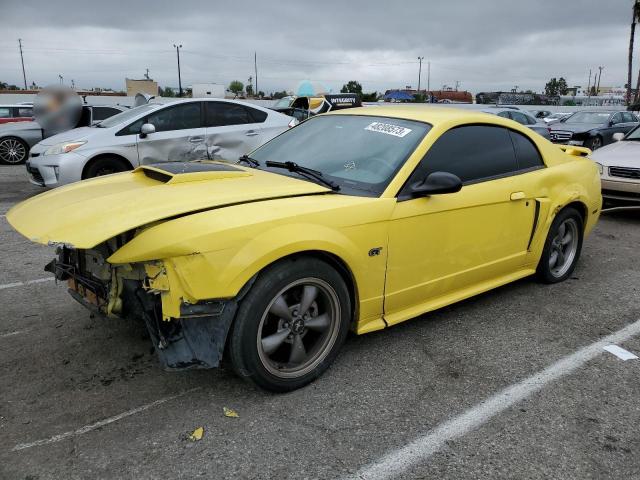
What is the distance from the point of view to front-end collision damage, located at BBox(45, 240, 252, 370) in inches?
99.8

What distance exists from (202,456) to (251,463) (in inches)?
9.0

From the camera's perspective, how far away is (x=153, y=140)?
791 centimetres

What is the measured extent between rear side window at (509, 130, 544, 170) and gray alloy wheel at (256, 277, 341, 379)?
2.10 meters

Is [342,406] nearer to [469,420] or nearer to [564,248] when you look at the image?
[469,420]

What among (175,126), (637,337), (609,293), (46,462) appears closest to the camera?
(46,462)

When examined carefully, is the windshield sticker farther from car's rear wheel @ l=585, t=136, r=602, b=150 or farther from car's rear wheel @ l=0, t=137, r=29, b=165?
car's rear wheel @ l=585, t=136, r=602, b=150

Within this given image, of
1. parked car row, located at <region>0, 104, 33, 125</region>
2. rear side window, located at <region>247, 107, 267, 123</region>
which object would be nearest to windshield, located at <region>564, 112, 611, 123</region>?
rear side window, located at <region>247, 107, 267, 123</region>

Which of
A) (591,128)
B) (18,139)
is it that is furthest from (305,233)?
(591,128)

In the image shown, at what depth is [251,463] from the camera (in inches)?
93.0

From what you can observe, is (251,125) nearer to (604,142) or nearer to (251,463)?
(251,463)

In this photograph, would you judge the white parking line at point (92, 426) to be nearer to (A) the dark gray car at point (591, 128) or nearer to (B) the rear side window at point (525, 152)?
(B) the rear side window at point (525, 152)

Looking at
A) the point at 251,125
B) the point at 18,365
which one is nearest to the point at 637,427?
the point at 18,365

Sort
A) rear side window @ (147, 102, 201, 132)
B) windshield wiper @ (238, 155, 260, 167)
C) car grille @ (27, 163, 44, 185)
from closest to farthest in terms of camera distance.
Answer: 1. windshield wiper @ (238, 155, 260, 167)
2. car grille @ (27, 163, 44, 185)
3. rear side window @ (147, 102, 201, 132)

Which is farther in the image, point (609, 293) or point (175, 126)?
point (175, 126)
